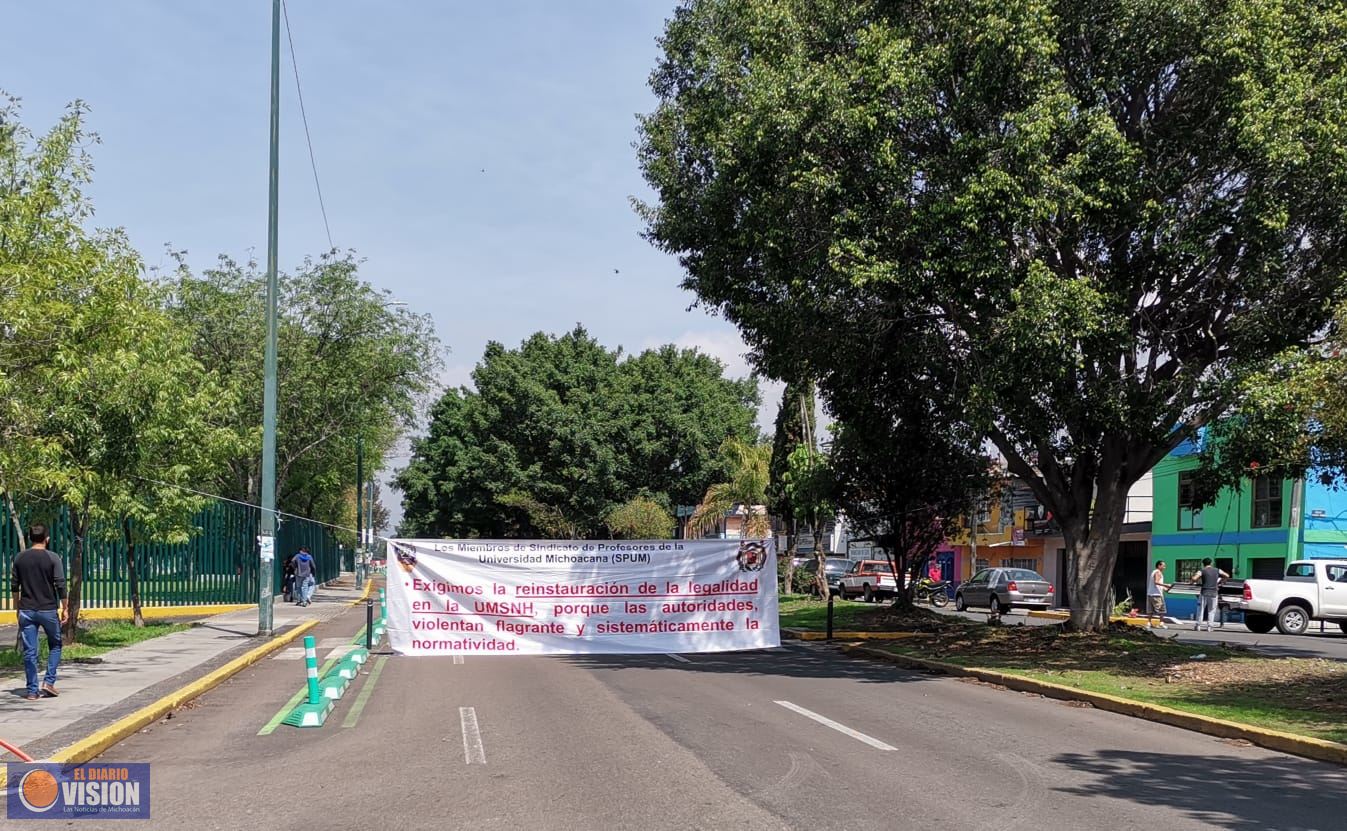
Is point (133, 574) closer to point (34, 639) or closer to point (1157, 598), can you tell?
point (34, 639)

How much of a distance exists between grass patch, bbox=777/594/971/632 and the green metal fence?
12.9 m

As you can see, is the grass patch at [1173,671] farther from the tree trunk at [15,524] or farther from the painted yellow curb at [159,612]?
the painted yellow curb at [159,612]

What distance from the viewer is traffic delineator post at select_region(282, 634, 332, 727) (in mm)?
11297

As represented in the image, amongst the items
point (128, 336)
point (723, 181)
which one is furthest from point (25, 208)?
point (723, 181)

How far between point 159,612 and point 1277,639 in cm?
2574

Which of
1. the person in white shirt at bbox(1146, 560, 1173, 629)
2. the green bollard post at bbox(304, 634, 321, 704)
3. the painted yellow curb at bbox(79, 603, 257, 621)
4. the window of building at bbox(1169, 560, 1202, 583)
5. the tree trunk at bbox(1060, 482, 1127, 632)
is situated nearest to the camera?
the green bollard post at bbox(304, 634, 321, 704)

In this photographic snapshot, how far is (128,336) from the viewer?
51.1 feet

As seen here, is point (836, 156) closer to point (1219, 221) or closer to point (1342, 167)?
point (1219, 221)

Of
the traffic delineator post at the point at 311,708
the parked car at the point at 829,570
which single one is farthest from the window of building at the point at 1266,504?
the traffic delineator post at the point at 311,708

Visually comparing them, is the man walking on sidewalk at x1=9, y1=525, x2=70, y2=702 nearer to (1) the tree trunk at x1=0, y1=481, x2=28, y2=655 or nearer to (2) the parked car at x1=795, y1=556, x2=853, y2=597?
(1) the tree trunk at x1=0, y1=481, x2=28, y2=655

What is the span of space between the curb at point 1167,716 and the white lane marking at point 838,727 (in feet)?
12.0

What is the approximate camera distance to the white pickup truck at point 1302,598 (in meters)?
27.9

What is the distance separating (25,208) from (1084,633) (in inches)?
650

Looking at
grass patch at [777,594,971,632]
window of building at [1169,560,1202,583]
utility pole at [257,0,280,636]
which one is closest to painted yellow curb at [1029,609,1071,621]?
grass patch at [777,594,971,632]
